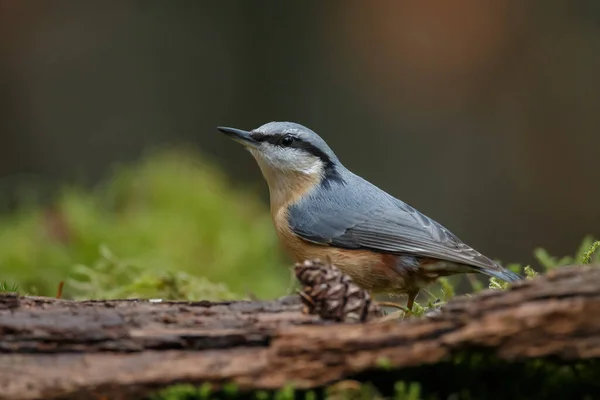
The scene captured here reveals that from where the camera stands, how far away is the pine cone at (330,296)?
6.63ft

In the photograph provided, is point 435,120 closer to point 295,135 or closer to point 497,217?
point 497,217

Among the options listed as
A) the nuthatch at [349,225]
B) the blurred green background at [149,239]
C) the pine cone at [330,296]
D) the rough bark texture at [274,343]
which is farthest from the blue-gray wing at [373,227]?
the rough bark texture at [274,343]

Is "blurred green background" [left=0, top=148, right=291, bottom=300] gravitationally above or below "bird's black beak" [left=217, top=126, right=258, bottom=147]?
below

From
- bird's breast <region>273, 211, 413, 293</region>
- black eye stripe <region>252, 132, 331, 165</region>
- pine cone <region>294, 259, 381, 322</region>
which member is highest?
black eye stripe <region>252, 132, 331, 165</region>

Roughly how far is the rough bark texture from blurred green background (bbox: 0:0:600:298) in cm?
623

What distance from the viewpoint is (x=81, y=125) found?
10.1 m

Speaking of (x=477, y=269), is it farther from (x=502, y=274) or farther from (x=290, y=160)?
(x=290, y=160)

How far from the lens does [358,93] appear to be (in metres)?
10.3

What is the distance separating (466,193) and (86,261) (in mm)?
5948

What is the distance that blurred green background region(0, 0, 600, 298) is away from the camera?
9367 mm

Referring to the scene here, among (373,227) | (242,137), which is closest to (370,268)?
(373,227)

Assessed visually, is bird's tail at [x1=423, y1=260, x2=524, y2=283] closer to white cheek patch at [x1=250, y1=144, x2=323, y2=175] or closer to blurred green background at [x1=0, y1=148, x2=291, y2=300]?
white cheek patch at [x1=250, y1=144, x2=323, y2=175]

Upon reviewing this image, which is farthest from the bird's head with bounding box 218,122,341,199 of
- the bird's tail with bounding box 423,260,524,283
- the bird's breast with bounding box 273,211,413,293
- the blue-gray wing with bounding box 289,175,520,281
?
the bird's tail with bounding box 423,260,524,283

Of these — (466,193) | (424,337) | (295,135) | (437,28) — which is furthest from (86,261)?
(437,28)
